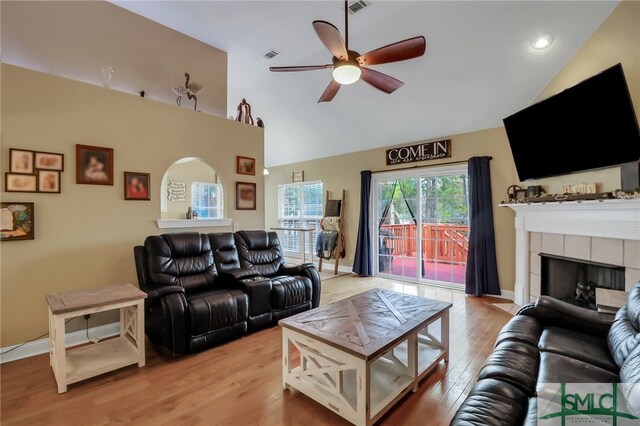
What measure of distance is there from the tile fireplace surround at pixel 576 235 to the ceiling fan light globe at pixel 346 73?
2.51m

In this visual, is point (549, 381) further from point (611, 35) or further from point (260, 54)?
point (260, 54)

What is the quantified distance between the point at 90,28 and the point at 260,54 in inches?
78.3

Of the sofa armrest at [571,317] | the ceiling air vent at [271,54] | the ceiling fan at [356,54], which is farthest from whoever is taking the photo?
the ceiling air vent at [271,54]

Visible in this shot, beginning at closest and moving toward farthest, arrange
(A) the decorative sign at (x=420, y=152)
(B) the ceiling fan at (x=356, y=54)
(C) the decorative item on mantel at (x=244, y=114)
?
(B) the ceiling fan at (x=356, y=54) < (C) the decorative item on mantel at (x=244, y=114) < (A) the decorative sign at (x=420, y=152)

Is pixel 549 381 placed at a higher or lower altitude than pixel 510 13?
lower

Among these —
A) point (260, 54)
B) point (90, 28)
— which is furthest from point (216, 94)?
point (90, 28)

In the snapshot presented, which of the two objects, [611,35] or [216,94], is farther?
[216,94]

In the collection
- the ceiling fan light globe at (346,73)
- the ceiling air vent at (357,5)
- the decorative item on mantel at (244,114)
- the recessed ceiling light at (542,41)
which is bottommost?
the ceiling fan light globe at (346,73)

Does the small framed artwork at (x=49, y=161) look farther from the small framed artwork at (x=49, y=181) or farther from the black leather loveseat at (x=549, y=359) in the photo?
the black leather loveseat at (x=549, y=359)

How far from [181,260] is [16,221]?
54.1 inches

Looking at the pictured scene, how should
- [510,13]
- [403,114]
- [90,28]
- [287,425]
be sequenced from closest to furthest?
1. [287,425]
2. [510,13]
3. [90,28]
4. [403,114]

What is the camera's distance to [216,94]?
14.6 feet

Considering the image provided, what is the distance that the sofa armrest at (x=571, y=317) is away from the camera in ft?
6.61

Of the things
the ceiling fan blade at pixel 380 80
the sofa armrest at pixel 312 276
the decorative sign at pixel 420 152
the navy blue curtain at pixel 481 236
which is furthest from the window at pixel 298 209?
the ceiling fan blade at pixel 380 80
